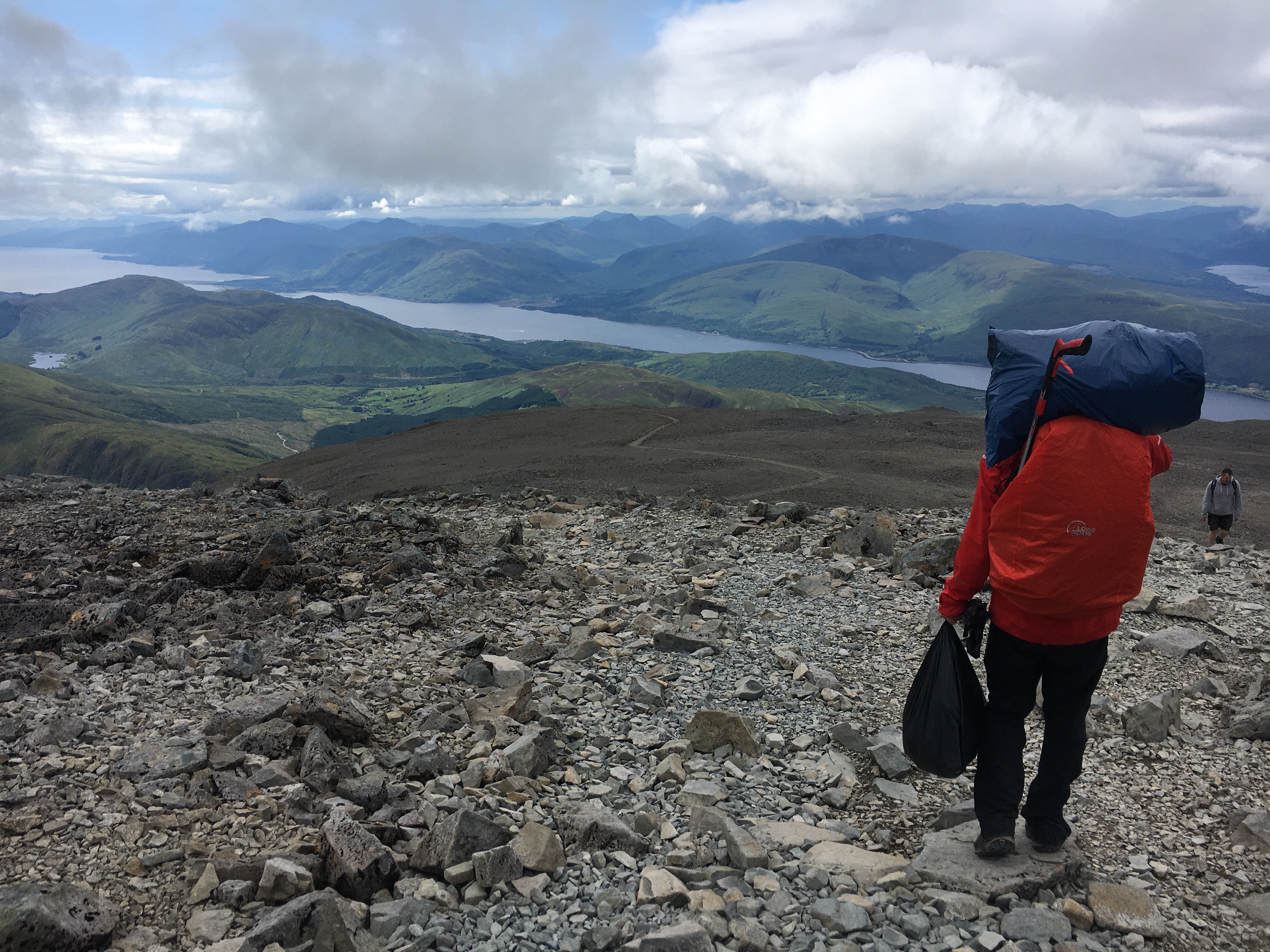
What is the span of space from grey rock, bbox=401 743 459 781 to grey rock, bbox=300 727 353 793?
435 millimetres

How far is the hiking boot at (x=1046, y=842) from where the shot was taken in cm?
456

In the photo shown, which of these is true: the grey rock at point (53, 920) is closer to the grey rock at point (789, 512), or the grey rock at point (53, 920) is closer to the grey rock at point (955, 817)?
the grey rock at point (955, 817)

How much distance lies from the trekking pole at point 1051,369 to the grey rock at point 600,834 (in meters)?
3.32

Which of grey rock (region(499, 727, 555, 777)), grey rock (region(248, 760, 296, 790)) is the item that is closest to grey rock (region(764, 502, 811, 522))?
grey rock (region(499, 727, 555, 777))

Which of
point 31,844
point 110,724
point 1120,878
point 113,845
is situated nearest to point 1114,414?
point 1120,878

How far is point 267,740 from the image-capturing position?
19.1ft

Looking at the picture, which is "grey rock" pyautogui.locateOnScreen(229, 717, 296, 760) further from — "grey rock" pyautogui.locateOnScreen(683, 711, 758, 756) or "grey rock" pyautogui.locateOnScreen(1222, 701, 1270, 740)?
"grey rock" pyautogui.locateOnScreen(1222, 701, 1270, 740)

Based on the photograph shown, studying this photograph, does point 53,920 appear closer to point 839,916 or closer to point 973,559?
point 839,916

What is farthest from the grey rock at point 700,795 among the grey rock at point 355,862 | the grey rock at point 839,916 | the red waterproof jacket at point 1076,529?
the red waterproof jacket at point 1076,529

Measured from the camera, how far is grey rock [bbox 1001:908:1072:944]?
155 inches

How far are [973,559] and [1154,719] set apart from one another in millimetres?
3268

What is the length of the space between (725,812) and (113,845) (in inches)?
154

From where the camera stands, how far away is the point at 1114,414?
3.98 metres

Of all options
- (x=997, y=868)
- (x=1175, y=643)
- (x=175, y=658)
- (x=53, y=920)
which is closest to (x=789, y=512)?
(x=1175, y=643)
